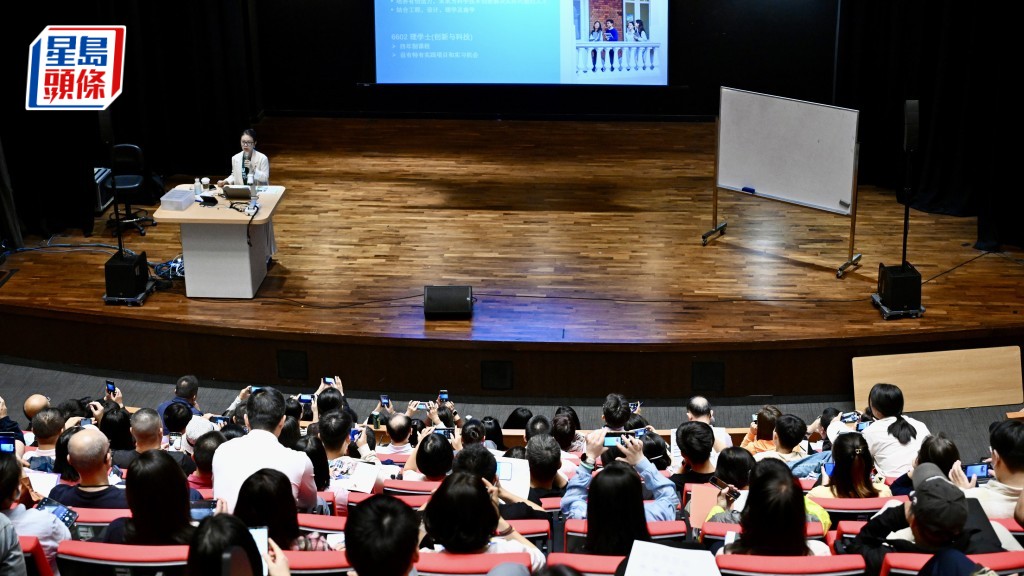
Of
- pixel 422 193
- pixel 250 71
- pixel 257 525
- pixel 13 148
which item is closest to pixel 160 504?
pixel 257 525

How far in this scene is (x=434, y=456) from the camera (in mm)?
3977

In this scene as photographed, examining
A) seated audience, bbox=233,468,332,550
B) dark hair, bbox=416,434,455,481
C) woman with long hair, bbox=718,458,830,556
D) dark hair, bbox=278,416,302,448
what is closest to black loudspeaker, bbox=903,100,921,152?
dark hair, bbox=416,434,455,481

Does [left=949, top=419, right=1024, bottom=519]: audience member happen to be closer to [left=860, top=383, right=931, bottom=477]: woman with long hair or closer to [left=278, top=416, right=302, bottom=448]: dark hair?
[left=860, top=383, right=931, bottom=477]: woman with long hair

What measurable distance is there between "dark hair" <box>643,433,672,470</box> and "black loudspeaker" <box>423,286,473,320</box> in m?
2.41

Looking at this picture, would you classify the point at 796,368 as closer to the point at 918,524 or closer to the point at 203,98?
the point at 918,524

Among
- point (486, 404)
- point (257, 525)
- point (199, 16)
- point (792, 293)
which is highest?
point (199, 16)

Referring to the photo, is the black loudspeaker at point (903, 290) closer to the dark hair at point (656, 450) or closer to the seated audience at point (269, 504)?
the dark hair at point (656, 450)

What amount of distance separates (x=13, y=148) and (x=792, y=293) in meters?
5.65

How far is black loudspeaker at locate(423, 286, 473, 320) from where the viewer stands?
6727 mm

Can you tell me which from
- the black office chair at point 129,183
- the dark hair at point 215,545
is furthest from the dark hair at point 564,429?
the black office chair at point 129,183

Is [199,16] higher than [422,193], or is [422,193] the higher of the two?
[199,16]

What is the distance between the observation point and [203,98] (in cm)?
1008

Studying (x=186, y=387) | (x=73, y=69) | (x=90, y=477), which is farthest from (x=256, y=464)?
(x=73, y=69)

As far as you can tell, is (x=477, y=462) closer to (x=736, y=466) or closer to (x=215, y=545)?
(x=736, y=466)
